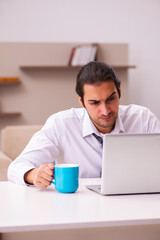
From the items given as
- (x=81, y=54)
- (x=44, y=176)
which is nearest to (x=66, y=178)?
(x=44, y=176)

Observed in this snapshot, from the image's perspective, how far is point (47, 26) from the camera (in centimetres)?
563

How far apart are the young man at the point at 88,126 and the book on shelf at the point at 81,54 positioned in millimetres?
3113

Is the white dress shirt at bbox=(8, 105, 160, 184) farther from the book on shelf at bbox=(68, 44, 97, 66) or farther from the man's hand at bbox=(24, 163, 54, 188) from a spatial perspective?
the book on shelf at bbox=(68, 44, 97, 66)

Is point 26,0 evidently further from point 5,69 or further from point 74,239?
point 74,239

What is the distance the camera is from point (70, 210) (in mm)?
1121

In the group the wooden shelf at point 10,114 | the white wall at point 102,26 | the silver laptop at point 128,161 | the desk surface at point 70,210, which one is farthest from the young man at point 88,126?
the white wall at point 102,26

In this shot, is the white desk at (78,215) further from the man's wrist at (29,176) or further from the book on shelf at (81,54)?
the book on shelf at (81,54)

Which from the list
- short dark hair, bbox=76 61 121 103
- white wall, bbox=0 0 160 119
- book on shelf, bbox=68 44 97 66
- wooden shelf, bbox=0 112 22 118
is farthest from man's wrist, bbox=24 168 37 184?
white wall, bbox=0 0 160 119

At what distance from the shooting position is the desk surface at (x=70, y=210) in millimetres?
997

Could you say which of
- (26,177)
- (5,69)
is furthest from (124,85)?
(26,177)

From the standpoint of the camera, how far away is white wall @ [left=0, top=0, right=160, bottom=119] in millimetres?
5520

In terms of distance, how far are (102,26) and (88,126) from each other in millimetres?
4251

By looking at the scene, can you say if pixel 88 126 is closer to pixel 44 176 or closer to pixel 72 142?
pixel 72 142

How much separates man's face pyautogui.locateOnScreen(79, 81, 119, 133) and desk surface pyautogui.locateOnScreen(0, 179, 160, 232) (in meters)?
0.40
